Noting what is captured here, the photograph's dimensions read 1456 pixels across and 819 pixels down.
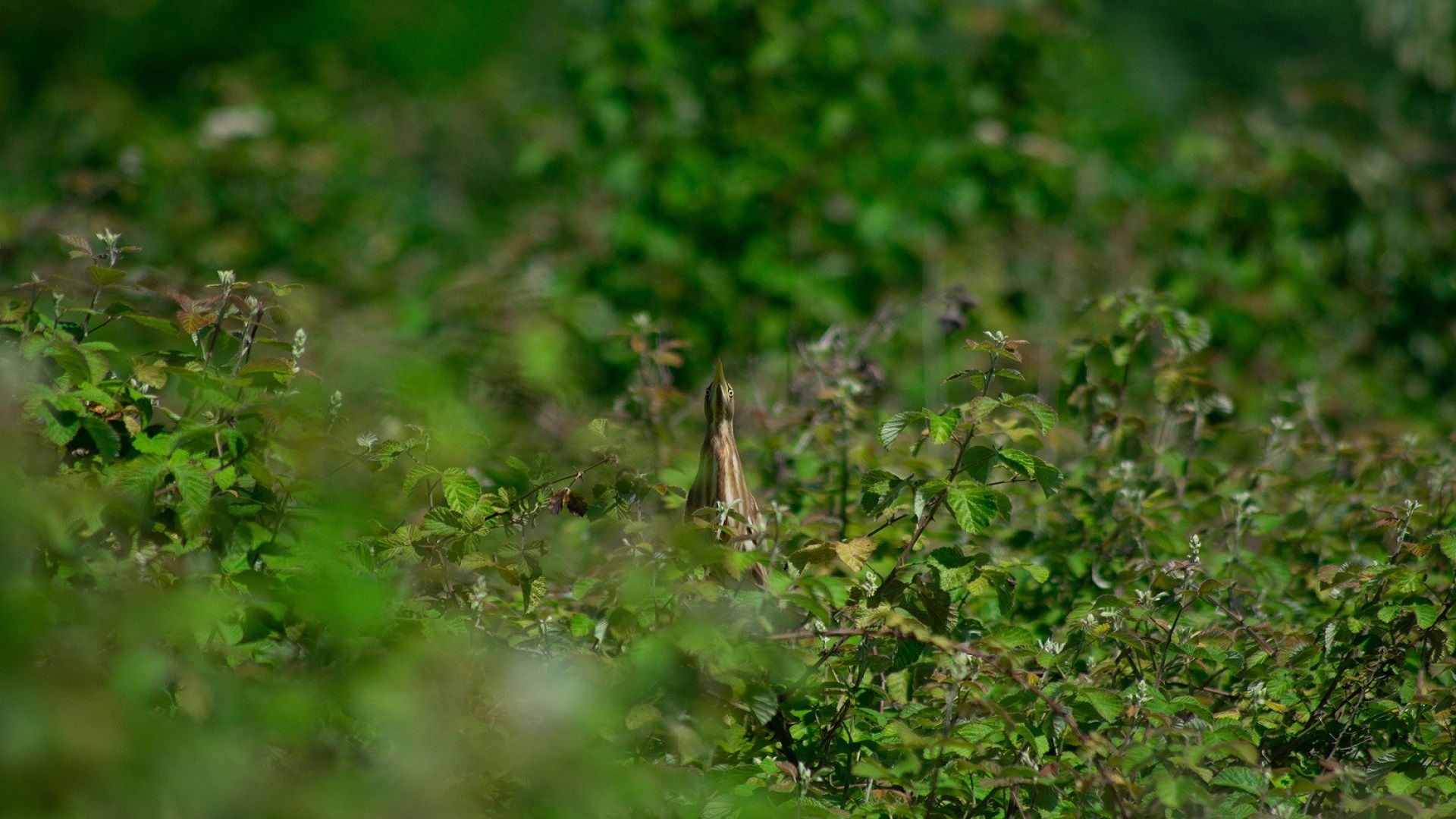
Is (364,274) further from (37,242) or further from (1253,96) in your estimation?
(1253,96)

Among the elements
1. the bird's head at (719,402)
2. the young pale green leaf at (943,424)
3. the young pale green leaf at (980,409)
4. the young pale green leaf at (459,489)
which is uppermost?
the young pale green leaf at (980,409)

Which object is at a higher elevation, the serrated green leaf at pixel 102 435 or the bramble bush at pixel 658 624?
the serrated green leaf at pixel 102 435

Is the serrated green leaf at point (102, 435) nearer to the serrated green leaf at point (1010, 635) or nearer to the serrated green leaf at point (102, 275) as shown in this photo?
the serrated green leaf at point (102, 275)

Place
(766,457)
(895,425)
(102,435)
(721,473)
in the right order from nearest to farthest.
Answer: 1. (102,435)
2. (895,425)
3. (721,473)
4. (766,457)

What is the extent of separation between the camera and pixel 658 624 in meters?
1.91

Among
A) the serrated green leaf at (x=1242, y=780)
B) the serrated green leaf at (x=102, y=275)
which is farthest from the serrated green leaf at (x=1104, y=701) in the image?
the serrated green leaf at (x=102, y=275)

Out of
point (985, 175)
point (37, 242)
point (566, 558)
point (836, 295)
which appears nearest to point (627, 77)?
point (836, 295)

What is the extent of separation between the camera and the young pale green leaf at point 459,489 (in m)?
1.98

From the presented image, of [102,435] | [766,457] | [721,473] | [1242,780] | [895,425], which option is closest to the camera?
[1242,780]

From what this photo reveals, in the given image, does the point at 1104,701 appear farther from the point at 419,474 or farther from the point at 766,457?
the point at 766,457

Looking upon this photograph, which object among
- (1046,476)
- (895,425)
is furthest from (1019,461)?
(895,425)

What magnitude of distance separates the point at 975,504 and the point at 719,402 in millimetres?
508

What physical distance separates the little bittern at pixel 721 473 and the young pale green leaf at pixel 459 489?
38 cm

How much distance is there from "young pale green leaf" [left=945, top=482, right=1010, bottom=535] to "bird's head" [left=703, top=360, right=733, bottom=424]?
0.45m
